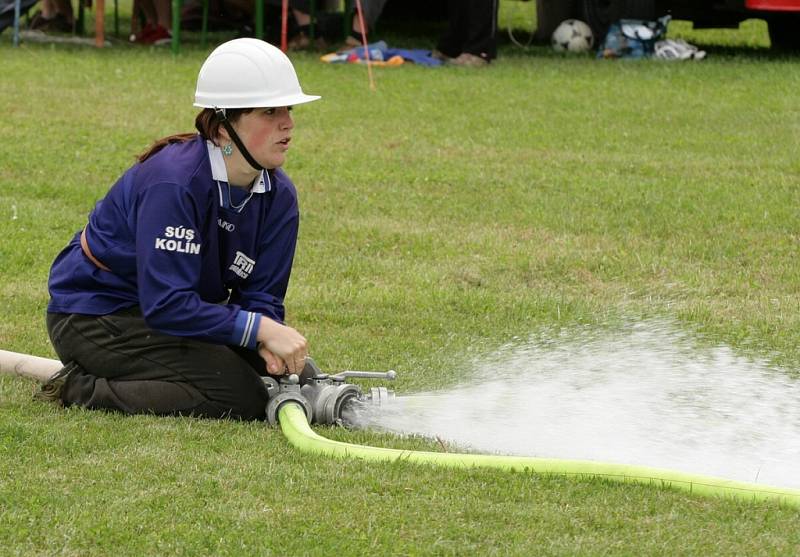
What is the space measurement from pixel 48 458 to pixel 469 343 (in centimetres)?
213

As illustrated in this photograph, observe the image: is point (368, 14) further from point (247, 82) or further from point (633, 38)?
point (247, 82)

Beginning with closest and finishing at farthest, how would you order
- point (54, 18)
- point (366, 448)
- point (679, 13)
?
point (366, 448) → point (679, 13) → point (54, 18)

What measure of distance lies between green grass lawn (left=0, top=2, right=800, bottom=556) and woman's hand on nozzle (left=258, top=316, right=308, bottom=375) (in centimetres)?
23

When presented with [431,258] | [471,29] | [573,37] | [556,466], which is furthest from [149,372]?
[573,37]

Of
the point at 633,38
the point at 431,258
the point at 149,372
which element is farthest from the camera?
the point at 633,38

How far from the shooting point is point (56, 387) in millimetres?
4691

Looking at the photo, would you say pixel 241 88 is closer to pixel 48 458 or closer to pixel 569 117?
pixel 48 458

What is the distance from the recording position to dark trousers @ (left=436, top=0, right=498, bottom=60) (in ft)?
42.0

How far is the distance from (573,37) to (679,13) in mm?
1199

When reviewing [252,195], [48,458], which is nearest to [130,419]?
[48,458]

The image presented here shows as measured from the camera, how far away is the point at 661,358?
5.53 meters

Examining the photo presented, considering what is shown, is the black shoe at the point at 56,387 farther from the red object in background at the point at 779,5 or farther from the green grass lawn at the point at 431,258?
the red object in background at the point at 779,5

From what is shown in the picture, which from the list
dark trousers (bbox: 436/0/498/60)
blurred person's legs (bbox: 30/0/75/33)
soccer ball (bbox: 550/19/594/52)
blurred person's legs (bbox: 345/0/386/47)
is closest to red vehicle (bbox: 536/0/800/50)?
soccer ball (bbox: 550/19/594/52)

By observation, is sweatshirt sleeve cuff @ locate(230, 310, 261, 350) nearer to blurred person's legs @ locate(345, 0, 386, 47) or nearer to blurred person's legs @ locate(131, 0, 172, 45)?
blurred person's legs @ locate(345, 0, 386, 47)
